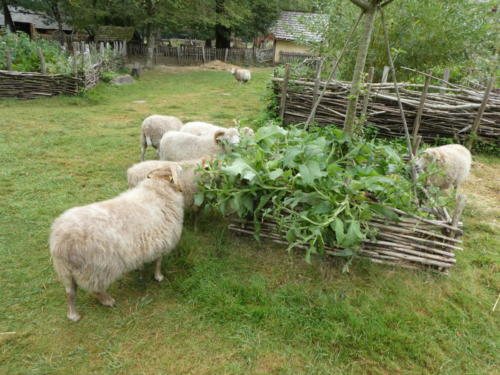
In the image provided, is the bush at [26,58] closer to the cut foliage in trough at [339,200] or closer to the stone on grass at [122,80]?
the stone on grass at [122,80]

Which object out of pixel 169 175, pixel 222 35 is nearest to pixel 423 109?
pixel 169 175

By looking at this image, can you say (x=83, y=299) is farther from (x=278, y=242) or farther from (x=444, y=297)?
(x=444, y=297)

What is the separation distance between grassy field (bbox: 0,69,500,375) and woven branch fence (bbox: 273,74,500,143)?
3.89 meters

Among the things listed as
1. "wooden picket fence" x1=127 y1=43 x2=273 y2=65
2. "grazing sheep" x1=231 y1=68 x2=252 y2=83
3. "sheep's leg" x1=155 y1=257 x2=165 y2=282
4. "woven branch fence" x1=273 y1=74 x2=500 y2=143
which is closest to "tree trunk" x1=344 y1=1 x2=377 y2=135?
"sheep's leg" x1=155 y1=257 x2=165 y2=282

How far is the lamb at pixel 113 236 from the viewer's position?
8.36 ft

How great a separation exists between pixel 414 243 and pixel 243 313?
6.62 ft

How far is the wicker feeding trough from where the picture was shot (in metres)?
3.40

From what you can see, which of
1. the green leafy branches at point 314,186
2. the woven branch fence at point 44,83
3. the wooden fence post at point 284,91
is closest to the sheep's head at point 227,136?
the green leafy branches at point 314,186

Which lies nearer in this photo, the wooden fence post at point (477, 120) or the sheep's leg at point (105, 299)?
the sheep's leg at point (105, 299)

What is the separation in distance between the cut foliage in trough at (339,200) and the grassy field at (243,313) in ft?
0.97

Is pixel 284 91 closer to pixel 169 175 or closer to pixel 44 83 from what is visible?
pixel 169 175

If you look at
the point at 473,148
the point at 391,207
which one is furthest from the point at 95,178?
the point at 473,148

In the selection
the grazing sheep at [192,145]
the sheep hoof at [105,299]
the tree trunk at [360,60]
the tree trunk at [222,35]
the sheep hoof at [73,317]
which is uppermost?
the tree trunk at [222,35]

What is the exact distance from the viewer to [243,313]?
9.96 feet
